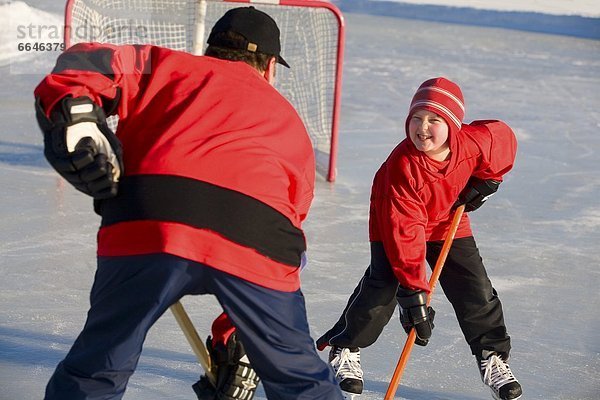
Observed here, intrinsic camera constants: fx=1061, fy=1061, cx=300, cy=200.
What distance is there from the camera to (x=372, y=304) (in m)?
3.08

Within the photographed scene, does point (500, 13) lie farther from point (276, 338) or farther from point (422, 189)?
point (276, 338)

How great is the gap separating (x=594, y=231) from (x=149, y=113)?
3.41 m

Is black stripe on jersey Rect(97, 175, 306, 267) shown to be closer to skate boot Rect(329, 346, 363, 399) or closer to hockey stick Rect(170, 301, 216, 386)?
hockey stick Rect(170, 301, 216, 386)

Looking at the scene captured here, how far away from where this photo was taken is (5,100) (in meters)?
6.85

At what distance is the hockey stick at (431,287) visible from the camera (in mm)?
2908

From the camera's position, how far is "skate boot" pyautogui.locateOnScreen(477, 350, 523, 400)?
3023mm

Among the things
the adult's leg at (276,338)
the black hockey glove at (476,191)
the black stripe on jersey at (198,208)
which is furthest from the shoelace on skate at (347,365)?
the black stripe on jersey at (198,208)

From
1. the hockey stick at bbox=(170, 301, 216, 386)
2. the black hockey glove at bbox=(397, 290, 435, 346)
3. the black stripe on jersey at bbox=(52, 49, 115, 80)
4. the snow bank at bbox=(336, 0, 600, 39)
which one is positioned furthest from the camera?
the snow bank at bbox=(336, 0, 600, 39)

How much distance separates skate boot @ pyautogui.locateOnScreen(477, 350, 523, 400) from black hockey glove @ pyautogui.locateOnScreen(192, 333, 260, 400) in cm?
96

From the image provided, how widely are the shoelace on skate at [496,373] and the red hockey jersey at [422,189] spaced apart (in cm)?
38

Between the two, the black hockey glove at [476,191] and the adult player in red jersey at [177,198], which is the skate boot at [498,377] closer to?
the black hockey glove at [476,191]

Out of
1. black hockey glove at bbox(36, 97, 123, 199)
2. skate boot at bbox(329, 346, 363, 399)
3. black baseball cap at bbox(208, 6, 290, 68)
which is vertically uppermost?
black baseball cap at bbox(208, 6, 290, 68)

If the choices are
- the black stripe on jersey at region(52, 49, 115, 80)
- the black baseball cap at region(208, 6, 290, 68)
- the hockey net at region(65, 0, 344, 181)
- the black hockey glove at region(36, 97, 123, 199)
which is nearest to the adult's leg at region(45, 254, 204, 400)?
the black hockey glove at region(36, 97, 123, 199)

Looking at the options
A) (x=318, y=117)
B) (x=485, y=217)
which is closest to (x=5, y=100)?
(x=318, y=117)
